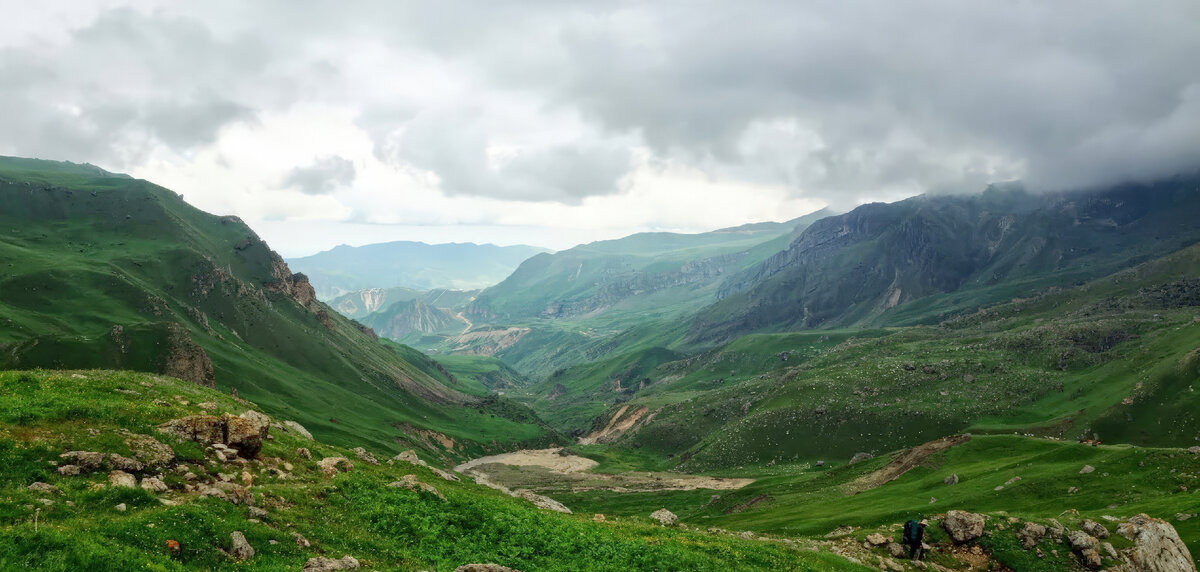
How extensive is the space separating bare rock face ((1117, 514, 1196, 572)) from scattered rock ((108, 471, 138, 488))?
5865 centimetres

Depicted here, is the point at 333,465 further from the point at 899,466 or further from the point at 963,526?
the point at 899,466

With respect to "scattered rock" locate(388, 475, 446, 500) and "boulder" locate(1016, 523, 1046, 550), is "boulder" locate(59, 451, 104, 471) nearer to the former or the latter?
"scattered rock" locate(388, 475, 446, 500)

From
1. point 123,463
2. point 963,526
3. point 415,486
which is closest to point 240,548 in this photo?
point 123,463

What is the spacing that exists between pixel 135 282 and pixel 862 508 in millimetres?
209055

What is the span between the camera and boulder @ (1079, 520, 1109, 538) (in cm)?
4200

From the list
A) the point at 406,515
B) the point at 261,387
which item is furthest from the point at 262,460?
the point at 261,387

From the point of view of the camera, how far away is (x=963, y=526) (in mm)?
42312

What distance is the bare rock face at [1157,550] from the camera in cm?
3847

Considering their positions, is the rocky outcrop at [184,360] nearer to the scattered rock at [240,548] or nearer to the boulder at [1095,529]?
the scattered rock at [240,548]

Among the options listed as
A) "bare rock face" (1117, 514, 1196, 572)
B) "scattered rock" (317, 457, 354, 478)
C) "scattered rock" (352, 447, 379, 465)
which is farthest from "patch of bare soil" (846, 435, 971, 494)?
"scattered rock" (317, 457, 354, 478)

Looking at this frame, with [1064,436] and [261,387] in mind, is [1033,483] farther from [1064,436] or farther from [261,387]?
[261,387]

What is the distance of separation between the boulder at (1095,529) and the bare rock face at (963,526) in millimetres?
7521

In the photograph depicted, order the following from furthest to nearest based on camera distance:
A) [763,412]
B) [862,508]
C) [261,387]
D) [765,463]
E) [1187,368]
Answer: [763,412] < [765,463] < [261,387] < [1187,368] < [862,508]

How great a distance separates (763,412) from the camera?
630ft
